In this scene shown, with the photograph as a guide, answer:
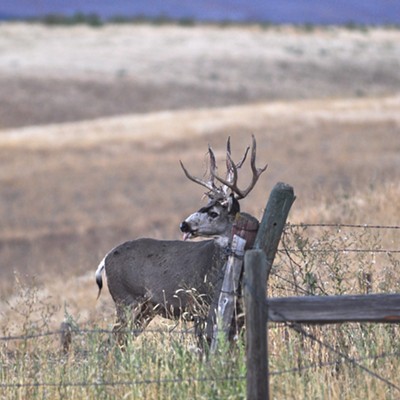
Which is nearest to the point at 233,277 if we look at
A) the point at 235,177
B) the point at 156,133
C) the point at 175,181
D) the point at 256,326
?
the point at 256,326

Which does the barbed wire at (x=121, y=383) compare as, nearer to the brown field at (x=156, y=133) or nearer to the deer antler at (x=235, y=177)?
the brown field at (x=156, y=133)

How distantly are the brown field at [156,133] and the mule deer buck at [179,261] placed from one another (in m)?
0.37

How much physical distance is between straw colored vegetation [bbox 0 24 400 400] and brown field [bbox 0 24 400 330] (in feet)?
0.31

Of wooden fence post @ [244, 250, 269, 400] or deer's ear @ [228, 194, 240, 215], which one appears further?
deer's ear @ [228, 194, 240, 215]

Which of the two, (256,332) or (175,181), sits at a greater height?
(175,181)

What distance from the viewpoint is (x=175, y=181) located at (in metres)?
29.5

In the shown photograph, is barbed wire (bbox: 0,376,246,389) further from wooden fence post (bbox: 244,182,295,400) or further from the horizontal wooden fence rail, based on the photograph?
the horizontal wooden fence rail

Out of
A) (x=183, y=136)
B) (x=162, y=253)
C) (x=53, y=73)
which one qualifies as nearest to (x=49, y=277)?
(x=162, y=253)

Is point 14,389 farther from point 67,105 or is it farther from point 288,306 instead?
point 67,105

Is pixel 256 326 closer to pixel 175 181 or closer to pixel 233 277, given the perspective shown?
pixel 233 277

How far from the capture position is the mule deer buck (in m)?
9.03

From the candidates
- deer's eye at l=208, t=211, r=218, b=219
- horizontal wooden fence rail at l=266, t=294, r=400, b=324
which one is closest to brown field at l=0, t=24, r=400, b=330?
deer's eye at l=208, t=211, r=218, b=219

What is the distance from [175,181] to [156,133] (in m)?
6.96

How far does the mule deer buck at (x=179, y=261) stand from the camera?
9.03 meters
